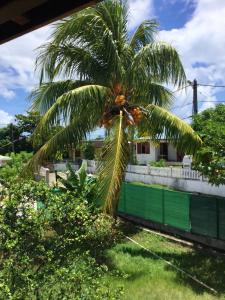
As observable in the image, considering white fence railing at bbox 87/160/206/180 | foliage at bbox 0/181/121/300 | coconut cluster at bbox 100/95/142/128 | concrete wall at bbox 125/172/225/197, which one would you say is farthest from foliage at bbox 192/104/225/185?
white fence railing at bbox 87/160/206/180

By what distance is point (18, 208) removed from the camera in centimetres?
517

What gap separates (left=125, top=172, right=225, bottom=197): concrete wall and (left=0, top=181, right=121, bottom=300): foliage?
42.6 ft

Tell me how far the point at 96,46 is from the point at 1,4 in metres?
11.1

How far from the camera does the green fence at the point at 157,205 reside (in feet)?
47.1

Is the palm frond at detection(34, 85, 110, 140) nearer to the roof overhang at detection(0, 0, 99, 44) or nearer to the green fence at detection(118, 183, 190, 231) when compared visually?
the green fence at detection(118, 183, 190, 231)

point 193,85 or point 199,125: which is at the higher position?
point 193,85

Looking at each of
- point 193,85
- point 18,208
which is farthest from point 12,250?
point 193,85

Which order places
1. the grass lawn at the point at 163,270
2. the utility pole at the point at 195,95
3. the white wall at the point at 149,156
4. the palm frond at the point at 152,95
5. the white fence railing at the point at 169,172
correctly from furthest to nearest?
the white wall at the point at 149,156 → the utility pole at the point at 195,95 → the white fence railing at the point at 169,172 → the palm frond at the point at 152,95 → the grass lawn at the point at 163,270

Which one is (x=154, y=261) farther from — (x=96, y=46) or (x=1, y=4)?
(x=1, y=4)

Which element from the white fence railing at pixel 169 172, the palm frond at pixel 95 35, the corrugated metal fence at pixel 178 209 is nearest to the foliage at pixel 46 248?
the corrugated metal fence at pixel 178 209

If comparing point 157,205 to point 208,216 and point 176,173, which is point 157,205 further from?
point 176,173

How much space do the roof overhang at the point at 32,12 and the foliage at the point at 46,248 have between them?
2.24 m

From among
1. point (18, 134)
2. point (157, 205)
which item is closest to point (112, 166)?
point (157, 205)

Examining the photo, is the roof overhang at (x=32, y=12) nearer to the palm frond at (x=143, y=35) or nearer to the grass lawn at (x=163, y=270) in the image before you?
the grass lawn at (x=163, y=270)
